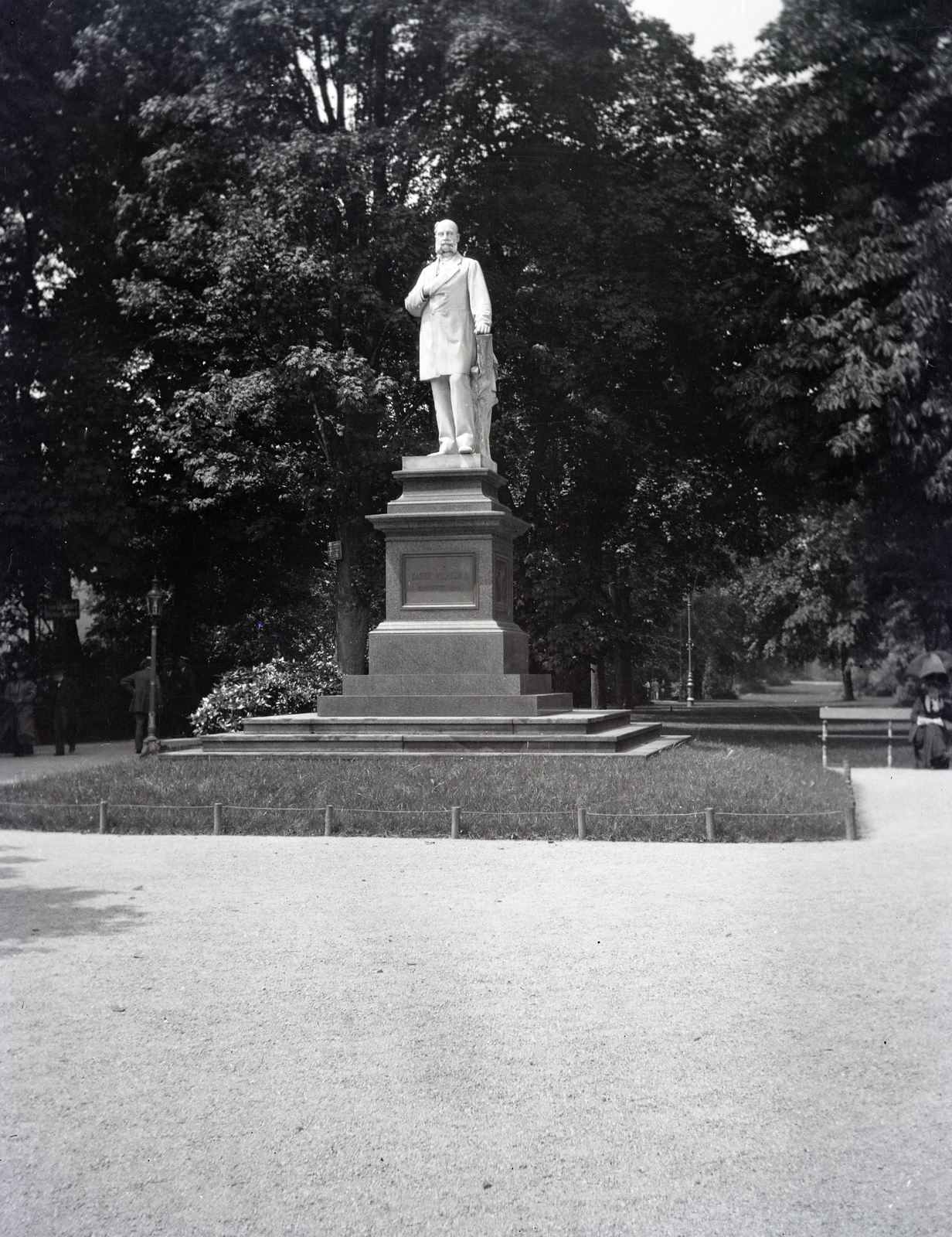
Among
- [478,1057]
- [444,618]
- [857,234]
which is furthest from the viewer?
[444,618]

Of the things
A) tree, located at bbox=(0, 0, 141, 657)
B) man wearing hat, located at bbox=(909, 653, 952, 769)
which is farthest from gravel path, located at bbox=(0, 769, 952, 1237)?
tree, located at bbox=(0, 0, 141, 657)

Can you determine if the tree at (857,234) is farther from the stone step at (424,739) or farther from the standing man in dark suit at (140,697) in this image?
the standing man in dark suit at (140,697)

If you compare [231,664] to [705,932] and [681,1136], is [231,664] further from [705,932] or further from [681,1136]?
[681,1136]

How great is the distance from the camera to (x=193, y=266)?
25172 millimetres

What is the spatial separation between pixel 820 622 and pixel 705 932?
35.5 meters

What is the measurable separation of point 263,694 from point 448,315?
331 inches

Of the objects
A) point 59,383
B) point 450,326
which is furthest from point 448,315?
point 59,383

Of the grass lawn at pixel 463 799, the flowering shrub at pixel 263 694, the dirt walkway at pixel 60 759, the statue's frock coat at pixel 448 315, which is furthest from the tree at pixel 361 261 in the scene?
the grass lawn at pixel 463 799

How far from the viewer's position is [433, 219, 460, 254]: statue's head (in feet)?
56.9

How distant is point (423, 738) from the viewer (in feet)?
48.8

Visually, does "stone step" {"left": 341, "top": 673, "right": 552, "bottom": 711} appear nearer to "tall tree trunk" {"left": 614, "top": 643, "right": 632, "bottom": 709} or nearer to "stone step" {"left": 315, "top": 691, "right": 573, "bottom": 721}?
"stone step" {"left": 315, "top": 691, "right": 573, "bottom": 721}

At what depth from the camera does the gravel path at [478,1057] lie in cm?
359

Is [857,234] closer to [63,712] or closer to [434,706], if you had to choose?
[434,706]

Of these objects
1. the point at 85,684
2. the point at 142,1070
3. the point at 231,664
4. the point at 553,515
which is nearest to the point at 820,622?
the point at 553,515
